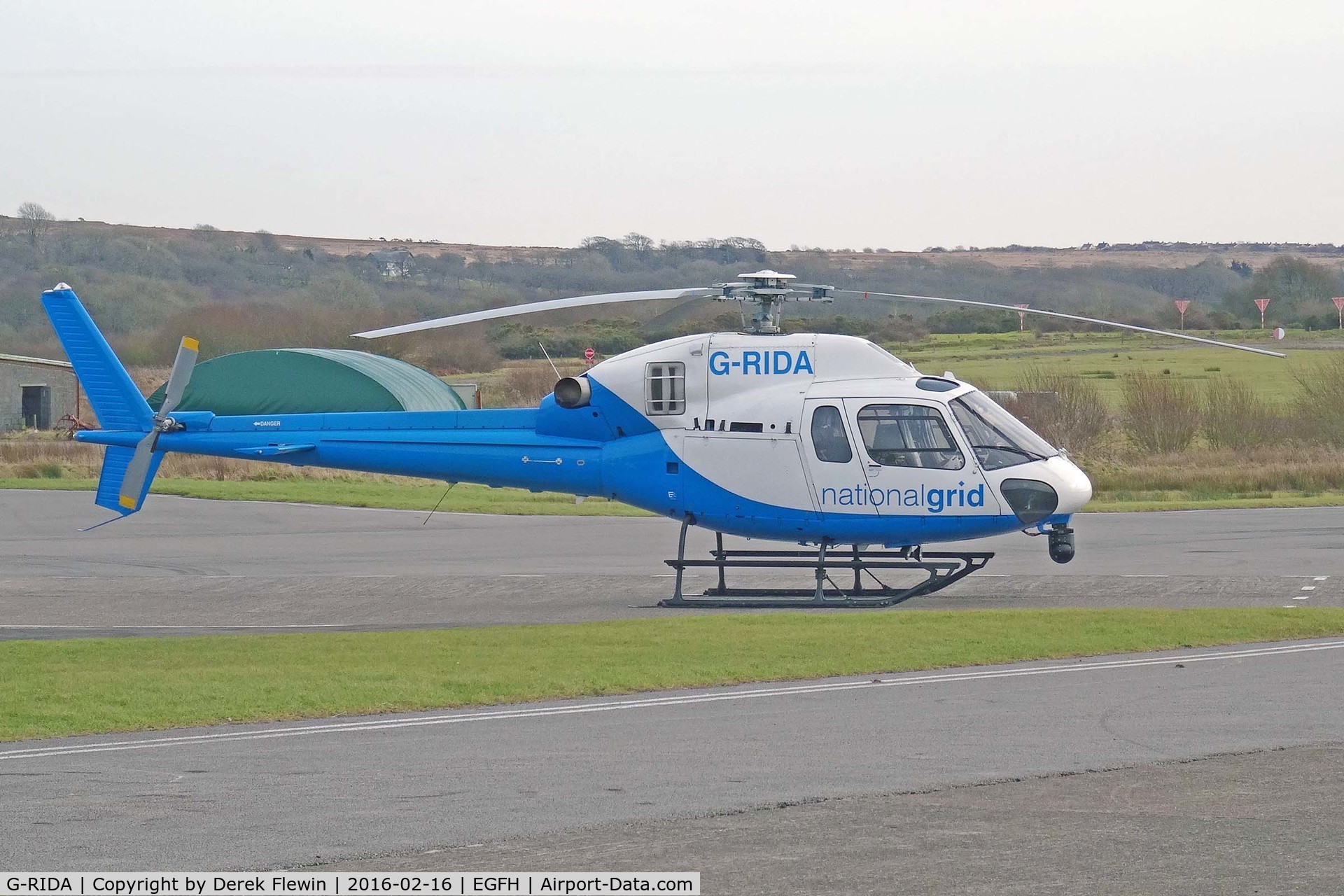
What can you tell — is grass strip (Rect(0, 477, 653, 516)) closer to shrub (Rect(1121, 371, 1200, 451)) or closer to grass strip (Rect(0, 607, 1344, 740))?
grass strip (Rect(0, 607, 1344, 740))

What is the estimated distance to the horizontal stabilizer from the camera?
18.7 meters

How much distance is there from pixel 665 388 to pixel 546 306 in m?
2.17

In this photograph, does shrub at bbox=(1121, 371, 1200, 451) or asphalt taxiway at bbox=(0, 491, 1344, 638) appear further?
shrub at bbox=(1121, 371, 1200, 451)

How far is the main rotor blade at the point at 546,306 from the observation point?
50.9 ft

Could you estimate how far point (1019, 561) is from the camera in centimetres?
2259

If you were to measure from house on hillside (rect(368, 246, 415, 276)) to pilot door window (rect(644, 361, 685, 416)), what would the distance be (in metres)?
41.3

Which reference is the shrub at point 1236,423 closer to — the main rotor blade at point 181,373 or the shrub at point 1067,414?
the shrub at point 1067,414

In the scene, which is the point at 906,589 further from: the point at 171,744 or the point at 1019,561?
the point at 171,744

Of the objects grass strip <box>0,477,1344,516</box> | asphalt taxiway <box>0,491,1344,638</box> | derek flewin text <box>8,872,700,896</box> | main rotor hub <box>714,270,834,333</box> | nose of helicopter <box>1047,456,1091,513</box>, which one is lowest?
derek flewin text <box>8,872,700,896</box>

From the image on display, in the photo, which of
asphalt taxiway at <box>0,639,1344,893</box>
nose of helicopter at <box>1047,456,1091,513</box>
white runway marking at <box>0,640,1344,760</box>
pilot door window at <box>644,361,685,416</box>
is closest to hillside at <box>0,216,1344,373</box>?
pilot door window at <box>644,361,685,416</box>

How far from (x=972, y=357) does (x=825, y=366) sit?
41470 mm

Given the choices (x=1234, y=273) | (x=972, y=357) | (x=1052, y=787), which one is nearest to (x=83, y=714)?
(x=1052, y=787)

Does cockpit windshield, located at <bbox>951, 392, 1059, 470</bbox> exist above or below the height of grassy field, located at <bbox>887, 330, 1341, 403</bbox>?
below

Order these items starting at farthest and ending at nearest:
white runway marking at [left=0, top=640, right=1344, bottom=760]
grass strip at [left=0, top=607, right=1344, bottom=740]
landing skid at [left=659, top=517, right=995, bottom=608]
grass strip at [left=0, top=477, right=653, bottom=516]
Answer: grass strip at [left=0, top=477, right=653, bottom=516] → landing skid at [left=659, top=517, right=995, bottom=608] → grass strip at [left=0, top=607, right=1344, bottom=740] → white runway marking at [left=0, top=640, right=1344, bottom=760]
